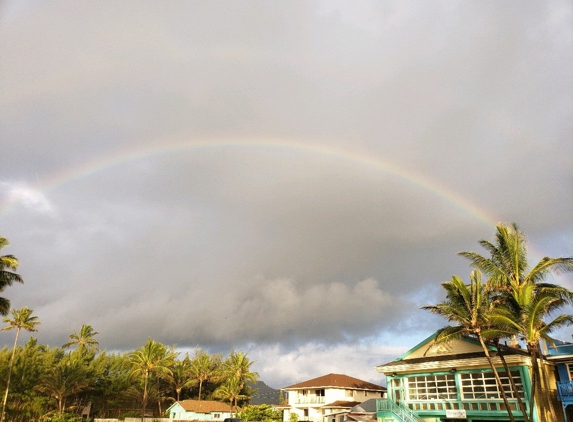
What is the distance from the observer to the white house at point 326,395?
165 feet

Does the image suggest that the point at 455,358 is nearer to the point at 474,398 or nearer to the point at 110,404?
the point at 474,398

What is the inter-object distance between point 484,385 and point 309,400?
29479 mm

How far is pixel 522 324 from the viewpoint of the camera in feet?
77.0

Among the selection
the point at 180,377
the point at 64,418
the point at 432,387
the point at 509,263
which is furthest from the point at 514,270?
the point at 180,377

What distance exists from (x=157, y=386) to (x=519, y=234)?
6596cm

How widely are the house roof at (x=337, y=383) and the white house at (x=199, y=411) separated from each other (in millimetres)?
15876

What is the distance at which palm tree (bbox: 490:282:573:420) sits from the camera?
22.6 meters

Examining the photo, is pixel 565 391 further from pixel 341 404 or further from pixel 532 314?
pixel 341 404

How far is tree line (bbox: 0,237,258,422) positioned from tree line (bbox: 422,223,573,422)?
4516 cm

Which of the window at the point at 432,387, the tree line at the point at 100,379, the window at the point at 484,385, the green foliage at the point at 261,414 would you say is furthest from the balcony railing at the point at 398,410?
the tree line at the point at 100,379

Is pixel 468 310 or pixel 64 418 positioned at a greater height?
pixel 468 310

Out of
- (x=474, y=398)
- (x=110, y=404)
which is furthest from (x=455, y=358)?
(x=110, y=404)

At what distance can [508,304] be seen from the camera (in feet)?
85.4

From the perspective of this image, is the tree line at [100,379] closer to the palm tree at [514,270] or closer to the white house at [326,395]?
the white house at [326,395]
